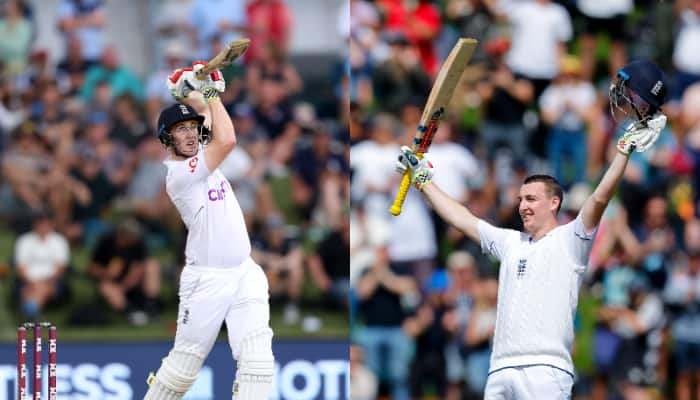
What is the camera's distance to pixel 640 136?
729cm

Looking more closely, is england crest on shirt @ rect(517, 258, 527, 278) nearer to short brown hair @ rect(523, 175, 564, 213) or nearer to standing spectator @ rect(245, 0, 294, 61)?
short brown hair @ rect(523, 175, 564, 213)

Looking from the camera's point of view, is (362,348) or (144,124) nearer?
(362,348)

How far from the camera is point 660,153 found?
44.9 feet

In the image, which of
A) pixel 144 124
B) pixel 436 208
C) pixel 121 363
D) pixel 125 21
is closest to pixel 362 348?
pixel 121 363

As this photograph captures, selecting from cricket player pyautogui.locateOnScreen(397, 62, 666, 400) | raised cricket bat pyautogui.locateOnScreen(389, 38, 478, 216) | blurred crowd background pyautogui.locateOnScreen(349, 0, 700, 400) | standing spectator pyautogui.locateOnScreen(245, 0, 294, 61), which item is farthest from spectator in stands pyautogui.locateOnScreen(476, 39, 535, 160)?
cricket player pyautogui.locateOnScreen(397, 62, 666, 400)

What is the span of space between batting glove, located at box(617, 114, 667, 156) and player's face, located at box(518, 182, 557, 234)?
51cm

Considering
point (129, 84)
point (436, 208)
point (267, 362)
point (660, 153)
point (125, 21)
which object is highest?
point (125, 21)

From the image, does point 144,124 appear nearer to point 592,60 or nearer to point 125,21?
point 125,21

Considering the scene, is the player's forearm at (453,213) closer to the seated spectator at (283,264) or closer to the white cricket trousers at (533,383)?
the white cricket trousers at (533,383)

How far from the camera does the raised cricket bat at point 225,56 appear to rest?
25.0ft

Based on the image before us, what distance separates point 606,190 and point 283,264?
6.30 metres

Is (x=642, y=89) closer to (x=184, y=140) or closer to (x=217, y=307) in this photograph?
(x=184, y=140)

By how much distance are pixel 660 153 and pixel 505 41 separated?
197 centimetres

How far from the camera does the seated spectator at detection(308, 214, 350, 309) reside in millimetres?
13234
